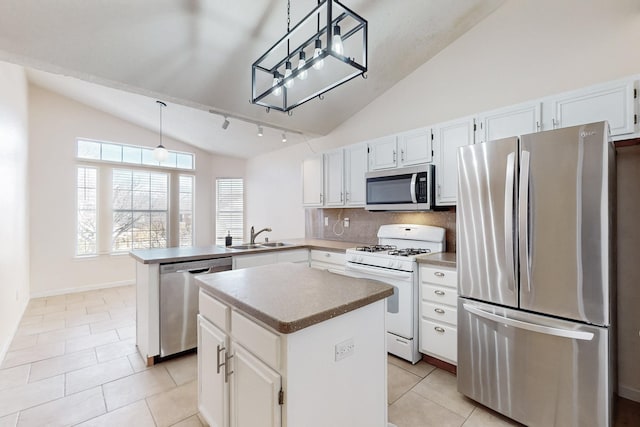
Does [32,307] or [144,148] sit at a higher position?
[144,148]

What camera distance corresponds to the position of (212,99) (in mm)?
3086

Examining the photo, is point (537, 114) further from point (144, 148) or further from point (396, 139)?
point (144, 148)

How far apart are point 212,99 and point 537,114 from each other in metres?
3.07

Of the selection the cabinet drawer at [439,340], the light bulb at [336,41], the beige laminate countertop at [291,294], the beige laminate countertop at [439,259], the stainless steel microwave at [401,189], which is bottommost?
the cabinet drawer at [439,340]

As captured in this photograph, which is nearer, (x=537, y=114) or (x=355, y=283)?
(x=355, y=283)

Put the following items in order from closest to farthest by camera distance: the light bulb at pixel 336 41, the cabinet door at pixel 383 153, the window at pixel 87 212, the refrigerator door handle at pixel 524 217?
the light bulb at pixel 336 41 → the refrigerator door handle at pixel 524 217 → the cabinet door at pixel 383 153 → the window at pixel 87 212

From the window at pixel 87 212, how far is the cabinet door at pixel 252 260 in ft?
12.6

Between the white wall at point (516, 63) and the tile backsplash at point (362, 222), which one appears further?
the tile backsplash at point (362, 222)

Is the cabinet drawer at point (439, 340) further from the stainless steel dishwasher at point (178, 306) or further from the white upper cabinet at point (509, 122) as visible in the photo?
the stainless steel dishwasher at point (178, 306)

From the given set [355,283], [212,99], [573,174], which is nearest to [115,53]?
[212,99]

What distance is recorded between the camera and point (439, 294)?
2449 millimetres

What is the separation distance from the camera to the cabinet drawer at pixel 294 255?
11.5ft

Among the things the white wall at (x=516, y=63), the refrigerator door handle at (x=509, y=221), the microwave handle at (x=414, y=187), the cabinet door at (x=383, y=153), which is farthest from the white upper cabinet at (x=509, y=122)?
the cabinet door at (x=383, y=153)

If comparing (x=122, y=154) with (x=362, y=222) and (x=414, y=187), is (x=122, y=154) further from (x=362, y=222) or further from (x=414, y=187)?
(x=414, y=187)
